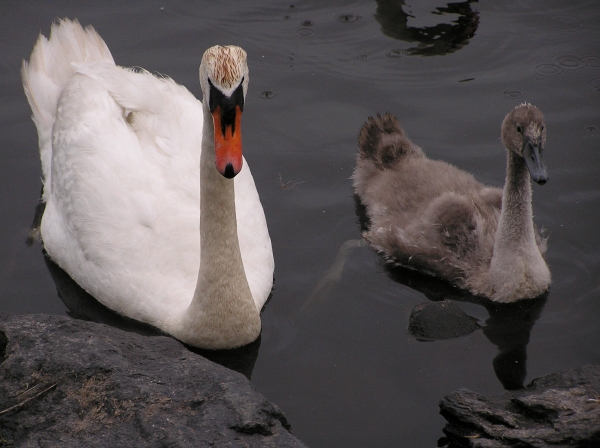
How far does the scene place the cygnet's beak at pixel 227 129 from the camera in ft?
17.5

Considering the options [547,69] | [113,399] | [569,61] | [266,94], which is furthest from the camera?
[569,61]

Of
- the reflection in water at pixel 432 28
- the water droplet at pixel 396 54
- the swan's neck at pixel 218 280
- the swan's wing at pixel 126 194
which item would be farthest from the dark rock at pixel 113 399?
the reflection in water at pixel 432 28

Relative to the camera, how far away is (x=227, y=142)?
5.36 meters

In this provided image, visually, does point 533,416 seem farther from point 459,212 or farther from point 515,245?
point 459,212

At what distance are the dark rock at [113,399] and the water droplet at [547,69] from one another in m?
6.50

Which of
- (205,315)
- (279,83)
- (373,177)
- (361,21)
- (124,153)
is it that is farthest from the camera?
(361,21)

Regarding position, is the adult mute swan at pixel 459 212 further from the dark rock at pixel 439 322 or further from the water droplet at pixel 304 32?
the water droplet at pixel 304 32

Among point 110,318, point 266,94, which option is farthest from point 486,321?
point 266,94

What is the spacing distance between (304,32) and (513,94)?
2.70 meters

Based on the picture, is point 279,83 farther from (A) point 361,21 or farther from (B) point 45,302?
(B) point 45,302

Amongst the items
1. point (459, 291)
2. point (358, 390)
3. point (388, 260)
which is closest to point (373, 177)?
point (388, 260)

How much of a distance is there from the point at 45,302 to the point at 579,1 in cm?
808

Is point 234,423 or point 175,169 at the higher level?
point 175,169

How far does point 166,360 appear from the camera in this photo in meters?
5.32
